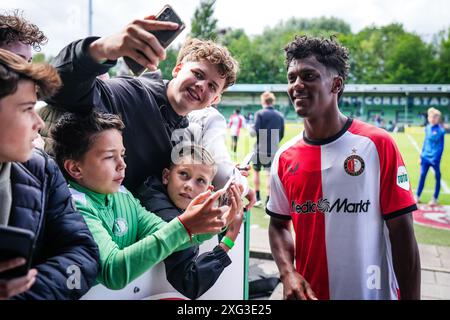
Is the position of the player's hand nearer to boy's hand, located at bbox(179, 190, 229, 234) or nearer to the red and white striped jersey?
the red and white striped jersey

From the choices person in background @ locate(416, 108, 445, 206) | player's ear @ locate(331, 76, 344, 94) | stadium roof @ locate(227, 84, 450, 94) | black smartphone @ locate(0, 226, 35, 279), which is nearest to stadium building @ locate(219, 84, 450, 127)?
stadium roof @ locate(227, 84, 450, 94)

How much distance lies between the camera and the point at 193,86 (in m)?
1.11

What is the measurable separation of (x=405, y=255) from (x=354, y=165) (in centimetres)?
26

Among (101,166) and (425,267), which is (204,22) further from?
(425,267)

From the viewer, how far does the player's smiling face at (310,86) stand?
3.53 feet

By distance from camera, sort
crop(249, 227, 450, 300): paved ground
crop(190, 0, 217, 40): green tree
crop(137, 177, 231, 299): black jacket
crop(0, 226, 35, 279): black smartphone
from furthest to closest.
Result: crop(249, 227, 450, 300): paved ground
crop(190, 0, 217, 40): green tree
crop(137, 177, 231, 299): black jacket
crop(0, 226, 35, 279): black smartphone

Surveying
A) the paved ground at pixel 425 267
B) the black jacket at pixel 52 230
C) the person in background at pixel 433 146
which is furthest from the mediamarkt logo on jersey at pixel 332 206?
the person in background at pixel 433 146

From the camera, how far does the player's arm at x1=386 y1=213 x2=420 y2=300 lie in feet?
3.30

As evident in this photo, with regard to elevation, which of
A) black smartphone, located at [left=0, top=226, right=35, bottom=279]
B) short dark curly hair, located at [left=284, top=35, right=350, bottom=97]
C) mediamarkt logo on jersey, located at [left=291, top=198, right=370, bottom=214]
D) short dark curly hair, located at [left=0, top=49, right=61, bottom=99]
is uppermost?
short dark curly hair, located at [left=284, top=35, right=350, bottom=97]

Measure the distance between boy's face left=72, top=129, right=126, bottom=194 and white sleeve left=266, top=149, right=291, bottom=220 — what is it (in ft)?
1.53

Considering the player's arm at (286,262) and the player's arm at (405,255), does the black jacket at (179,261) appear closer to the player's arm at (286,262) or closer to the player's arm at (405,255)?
the player's arm at (286,262)

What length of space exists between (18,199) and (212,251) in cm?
61

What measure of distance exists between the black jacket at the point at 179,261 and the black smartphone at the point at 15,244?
45 cm

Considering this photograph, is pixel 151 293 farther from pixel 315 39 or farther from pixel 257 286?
pixel 257 286
